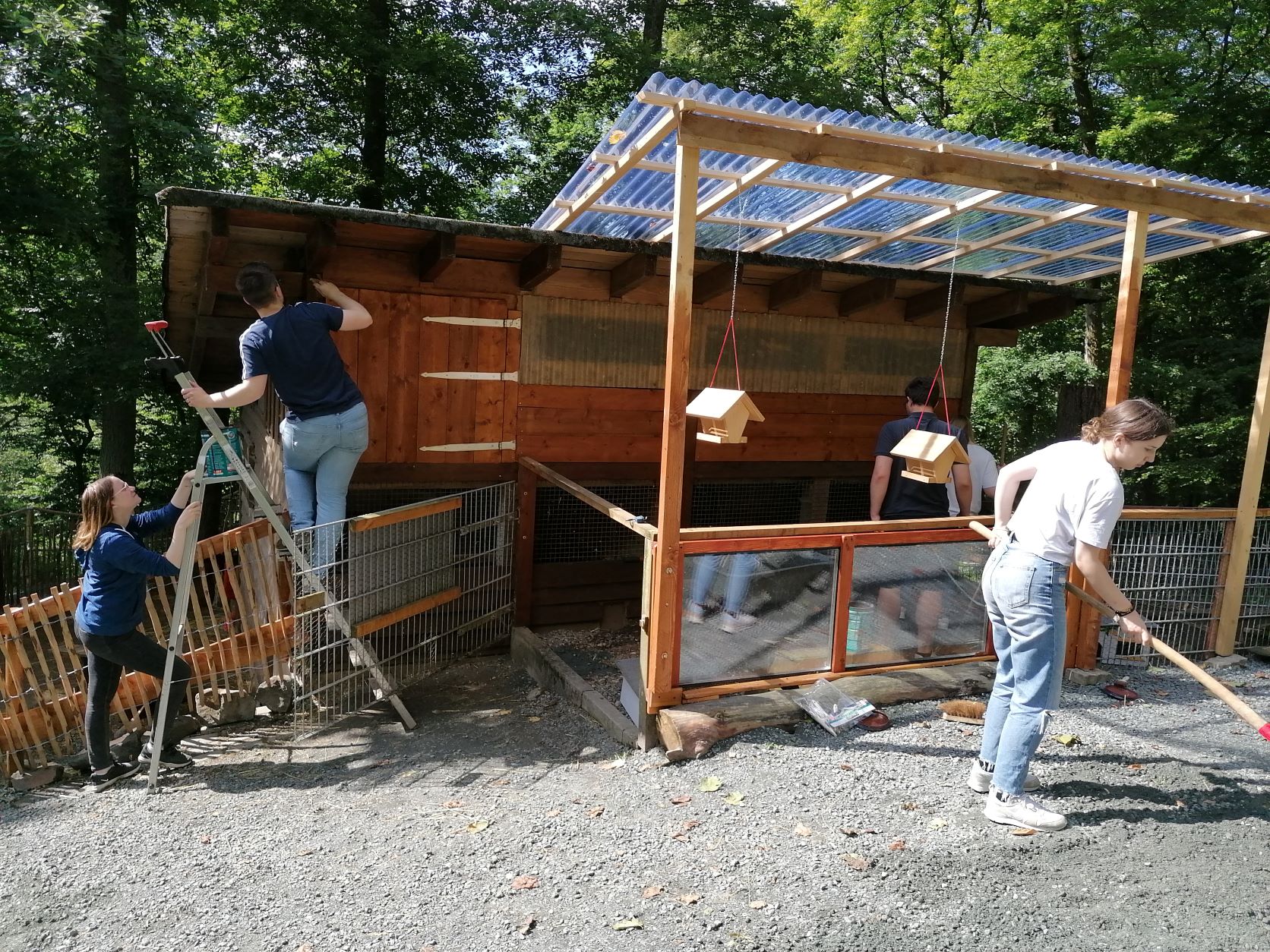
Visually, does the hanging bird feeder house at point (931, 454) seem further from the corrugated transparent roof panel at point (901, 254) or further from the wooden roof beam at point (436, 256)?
the wooden roof beam at point (436, 256)

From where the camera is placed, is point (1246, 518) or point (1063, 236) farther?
point (1063, 236)

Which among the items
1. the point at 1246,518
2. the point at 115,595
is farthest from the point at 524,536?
the point at 1246,518

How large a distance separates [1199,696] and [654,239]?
16.2ft

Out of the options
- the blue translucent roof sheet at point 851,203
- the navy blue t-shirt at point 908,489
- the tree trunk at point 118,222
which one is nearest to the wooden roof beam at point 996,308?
the blue translucent roof sheet at point 851,203

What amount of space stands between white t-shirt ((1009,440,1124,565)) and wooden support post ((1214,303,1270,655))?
2.93m

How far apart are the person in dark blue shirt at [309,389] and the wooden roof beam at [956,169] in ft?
8.23

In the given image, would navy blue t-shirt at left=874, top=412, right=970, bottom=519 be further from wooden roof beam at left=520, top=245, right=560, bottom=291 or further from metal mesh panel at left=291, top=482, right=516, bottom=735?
metal mesh panel at left=291, top=482, right=516, bottom=735

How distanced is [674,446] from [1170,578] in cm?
407

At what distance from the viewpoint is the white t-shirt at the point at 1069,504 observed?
11.4 feet

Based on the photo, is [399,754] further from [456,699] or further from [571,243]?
[571,243]

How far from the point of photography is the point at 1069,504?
3557 mm

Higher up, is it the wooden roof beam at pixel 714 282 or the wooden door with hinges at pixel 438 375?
the wooden roof beam at pixel 714 282

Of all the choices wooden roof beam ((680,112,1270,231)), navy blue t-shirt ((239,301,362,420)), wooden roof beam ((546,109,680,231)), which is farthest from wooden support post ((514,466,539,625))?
wooden roof beam ((680,112,1270,231))

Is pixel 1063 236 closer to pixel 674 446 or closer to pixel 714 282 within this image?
pixel 714 282
